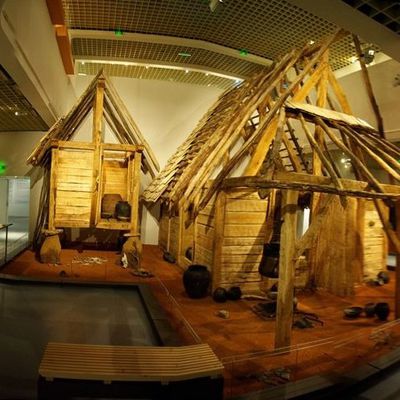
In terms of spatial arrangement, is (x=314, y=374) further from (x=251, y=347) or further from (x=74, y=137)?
(x=74, y=137)

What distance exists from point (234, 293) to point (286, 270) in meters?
2.75

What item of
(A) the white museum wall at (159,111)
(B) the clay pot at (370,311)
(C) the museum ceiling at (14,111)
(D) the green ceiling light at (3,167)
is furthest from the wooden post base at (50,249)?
(B) the clay pot at (370,311)

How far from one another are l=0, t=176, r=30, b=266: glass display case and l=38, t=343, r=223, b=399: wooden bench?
280 inches

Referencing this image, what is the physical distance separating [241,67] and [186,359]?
10.3m

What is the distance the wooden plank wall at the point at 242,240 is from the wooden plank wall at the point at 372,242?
299cm

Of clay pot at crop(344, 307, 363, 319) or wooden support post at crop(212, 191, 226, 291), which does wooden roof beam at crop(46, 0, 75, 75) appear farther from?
clay pot at crop(344, 307, 363, 319)

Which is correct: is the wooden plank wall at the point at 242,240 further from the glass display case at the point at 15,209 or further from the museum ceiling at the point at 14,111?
the glass display case at the point at 15,209

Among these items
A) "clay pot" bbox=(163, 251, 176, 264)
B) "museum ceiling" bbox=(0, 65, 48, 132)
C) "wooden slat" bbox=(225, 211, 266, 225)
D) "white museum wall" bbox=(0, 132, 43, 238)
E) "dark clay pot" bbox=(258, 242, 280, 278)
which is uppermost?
"museum ceiling" bbox=(0, 65, 48, 132)

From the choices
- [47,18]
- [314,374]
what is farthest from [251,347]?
[47,18]

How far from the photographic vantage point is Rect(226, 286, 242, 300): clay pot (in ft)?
21.1

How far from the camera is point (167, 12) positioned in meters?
8.09

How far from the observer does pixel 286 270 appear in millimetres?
3904

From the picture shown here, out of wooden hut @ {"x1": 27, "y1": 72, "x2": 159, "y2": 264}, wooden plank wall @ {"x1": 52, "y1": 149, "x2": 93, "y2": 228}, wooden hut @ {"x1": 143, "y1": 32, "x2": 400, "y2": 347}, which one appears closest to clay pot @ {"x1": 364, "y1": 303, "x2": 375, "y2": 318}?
wooden hut @ {"x1": 143, "y1": 32, "x2": 400, "y2": 347}

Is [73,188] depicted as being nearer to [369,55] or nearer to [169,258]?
[169,258]
